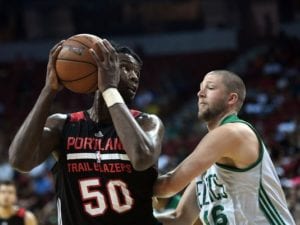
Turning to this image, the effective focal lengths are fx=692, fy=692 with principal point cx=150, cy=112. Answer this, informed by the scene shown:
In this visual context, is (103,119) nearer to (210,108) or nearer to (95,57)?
(95,57)

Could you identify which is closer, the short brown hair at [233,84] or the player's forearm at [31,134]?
the player's forearm at [31,134]

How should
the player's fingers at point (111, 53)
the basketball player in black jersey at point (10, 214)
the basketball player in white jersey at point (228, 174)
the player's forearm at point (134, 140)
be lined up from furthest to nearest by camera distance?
the basketball player in black jersey at point (10, 214), the basketball player in white jersey at point (228, 174), the player's fingers at point (111, 53), the player's forearm at point (134, 140)

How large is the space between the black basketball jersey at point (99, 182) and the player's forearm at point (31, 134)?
179 millimetres

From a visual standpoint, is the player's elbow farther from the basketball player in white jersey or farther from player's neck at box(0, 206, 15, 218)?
player's neck at box(0, 206, 15, 218)

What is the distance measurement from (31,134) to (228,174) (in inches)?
35.3

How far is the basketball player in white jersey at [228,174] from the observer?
304 cm

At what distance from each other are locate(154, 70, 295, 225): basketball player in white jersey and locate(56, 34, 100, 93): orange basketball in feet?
1.77

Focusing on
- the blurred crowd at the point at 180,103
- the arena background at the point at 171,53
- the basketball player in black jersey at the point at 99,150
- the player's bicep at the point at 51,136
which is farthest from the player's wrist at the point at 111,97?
the arena background at the point at 171,53

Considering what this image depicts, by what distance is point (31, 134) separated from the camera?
2.85 metres

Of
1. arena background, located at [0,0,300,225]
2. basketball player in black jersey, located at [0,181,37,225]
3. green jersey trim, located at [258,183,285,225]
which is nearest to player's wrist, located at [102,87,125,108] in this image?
green jersey trim, located at [258,183,285,225]

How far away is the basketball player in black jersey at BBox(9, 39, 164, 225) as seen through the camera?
2805 millimetres

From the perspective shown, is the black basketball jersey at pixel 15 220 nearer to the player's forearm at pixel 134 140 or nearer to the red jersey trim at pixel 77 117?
the red jersey trim at pixel 77 117

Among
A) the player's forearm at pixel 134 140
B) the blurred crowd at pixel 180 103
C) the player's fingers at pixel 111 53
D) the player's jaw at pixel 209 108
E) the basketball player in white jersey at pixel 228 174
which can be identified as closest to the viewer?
the player's forearm at pixel 134 140

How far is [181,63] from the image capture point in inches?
661
